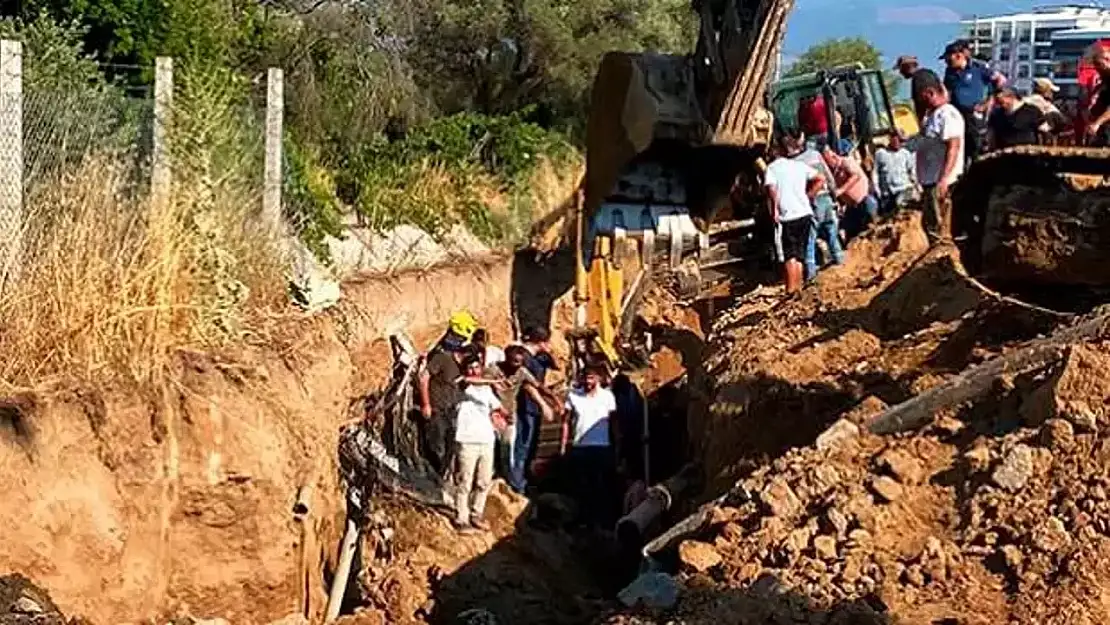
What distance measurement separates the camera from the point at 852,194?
706 inches

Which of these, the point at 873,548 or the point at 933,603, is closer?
the point at 933,603

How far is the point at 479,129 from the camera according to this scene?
27.3 m

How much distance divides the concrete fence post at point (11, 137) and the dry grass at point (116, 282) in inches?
4.8

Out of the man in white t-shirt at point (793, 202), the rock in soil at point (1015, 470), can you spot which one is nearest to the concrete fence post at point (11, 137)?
the rock in soil at point (1015, 470)

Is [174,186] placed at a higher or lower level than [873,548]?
higher

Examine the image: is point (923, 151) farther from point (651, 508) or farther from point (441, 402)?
point (441, 402)

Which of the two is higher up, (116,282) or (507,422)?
(116,282)

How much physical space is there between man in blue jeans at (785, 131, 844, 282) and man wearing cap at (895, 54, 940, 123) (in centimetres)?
102

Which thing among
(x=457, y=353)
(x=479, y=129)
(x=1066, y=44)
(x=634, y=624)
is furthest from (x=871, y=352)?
(x=1066, y=44)

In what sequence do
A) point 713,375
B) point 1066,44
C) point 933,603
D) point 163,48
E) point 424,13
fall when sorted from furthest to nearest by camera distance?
point 1066,44 < point 424,13 < point 163,48 < point 713,375 < point 933,603

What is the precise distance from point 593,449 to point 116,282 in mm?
5128

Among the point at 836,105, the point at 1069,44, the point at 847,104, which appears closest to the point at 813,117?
the point at 836,105

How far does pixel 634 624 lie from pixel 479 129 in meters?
19.3

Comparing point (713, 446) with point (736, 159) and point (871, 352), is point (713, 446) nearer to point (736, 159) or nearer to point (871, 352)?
point (871, 352)
